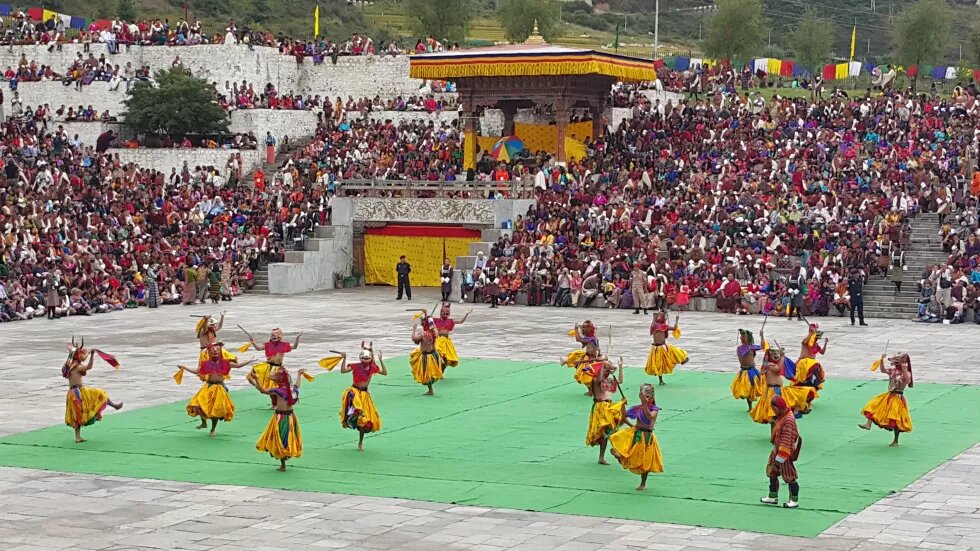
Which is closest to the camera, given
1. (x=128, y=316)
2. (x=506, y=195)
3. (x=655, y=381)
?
(x=655, y=381)

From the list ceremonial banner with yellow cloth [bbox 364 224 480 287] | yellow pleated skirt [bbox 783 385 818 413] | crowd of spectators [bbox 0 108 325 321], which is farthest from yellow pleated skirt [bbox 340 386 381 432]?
ceremonial banner with yellow cloth [bbox 364 224 480 287]

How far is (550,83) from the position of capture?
146 ft

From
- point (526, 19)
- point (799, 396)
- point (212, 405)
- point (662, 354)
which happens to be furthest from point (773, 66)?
point (212, 405)

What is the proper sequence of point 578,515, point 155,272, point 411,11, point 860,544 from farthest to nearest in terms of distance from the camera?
1. point 411,11
2. point 155,272
3. point 578,515
4. point 860,544

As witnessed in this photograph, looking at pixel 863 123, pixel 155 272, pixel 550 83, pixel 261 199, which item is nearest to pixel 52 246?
pixel 155 272

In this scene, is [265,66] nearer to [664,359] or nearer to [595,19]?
[664,359]

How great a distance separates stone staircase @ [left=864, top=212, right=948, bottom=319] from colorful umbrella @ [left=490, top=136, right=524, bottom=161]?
40.8 feet

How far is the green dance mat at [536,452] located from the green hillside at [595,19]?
48715 millimetres

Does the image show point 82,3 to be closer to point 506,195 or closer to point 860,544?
point 506,195

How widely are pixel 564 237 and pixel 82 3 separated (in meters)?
45.1

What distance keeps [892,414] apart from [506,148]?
1093 inches

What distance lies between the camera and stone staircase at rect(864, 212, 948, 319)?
3494 centimetres

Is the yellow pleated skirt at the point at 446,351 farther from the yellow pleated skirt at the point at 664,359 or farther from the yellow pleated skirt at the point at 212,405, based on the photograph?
the yellow pleated skirt at the point at 212,405

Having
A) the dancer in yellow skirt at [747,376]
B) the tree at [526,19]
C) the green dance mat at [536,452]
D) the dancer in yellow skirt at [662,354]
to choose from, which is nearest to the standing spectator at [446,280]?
the green dance mat at [536,452]
